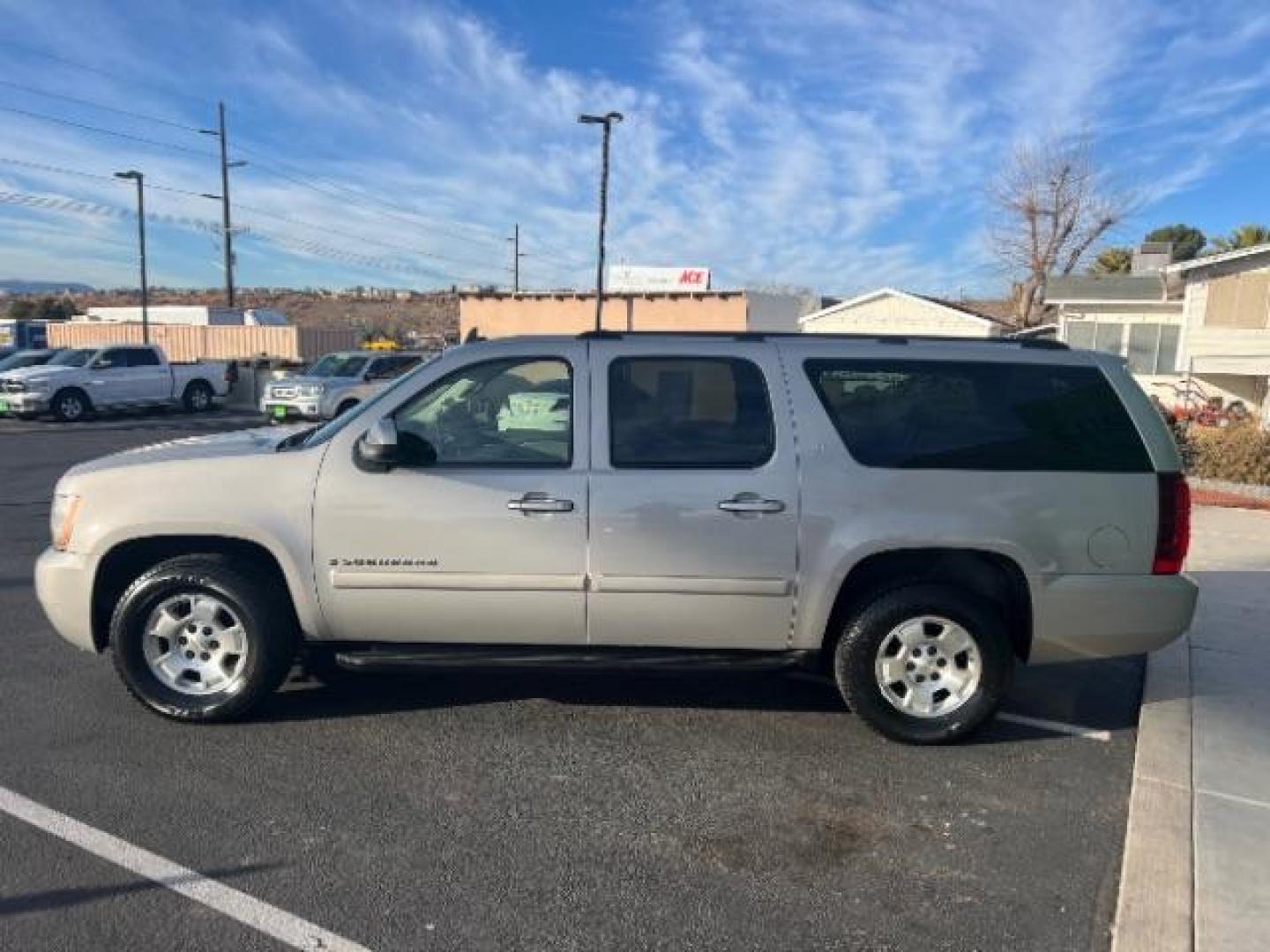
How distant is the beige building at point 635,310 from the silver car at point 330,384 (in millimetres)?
23537

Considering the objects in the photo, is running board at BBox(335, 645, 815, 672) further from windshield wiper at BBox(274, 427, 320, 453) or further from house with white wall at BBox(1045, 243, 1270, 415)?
house with white wall at BBox(1045, 243, 1270, 415)

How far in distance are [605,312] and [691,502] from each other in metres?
43.6

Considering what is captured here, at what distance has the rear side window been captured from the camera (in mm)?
4188

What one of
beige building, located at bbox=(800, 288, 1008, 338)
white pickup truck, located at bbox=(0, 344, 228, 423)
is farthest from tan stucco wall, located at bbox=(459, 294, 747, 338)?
white pickup truck, located at bbox=(0, 344, 228, 423)

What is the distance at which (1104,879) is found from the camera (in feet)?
10.8

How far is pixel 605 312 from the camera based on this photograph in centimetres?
4694

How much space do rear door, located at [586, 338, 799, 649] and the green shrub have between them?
33.9ft

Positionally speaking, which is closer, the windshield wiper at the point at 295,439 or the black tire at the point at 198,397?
the windshield wiper at the point at 295,439

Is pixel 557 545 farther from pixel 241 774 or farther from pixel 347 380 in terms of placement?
pixel 347 380

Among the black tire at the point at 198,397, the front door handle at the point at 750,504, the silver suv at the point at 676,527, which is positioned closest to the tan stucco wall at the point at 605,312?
the black tire at the point at 198,397

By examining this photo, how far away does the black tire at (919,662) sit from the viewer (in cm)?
422

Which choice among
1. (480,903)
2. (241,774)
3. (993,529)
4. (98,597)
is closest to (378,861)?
(480,903)

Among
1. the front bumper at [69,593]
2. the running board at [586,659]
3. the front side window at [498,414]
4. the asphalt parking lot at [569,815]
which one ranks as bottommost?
the asphalt parking lot at [569,815]

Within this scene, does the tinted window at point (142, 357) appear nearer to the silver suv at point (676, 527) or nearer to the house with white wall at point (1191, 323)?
the silver suv at point (676, 527)
